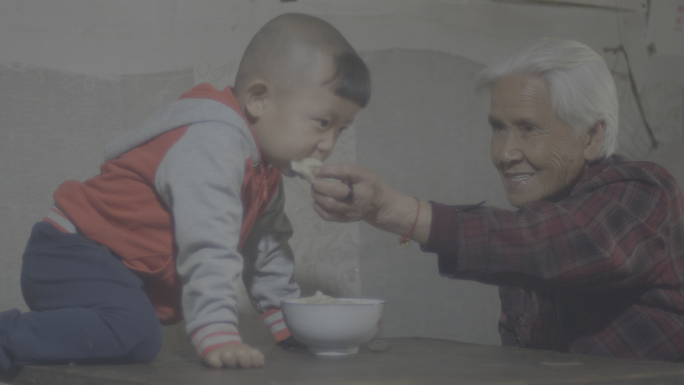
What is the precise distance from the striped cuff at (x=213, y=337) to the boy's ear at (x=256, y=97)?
0.42m

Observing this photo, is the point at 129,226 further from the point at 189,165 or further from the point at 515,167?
the point at 515,167

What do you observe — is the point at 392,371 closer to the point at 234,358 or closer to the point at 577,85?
the point at 234,358

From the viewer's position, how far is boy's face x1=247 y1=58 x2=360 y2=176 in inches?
44.2

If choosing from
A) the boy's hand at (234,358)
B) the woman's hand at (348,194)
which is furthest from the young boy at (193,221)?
the woman's hand at (348,194)

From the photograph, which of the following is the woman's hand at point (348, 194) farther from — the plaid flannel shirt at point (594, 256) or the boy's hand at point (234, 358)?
the boy's hand at point (234, 358)

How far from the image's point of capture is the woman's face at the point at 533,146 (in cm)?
134

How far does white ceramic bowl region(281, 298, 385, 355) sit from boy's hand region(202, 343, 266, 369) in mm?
131

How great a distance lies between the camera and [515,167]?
1392mm

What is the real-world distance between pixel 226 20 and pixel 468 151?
Answer: 0.84m

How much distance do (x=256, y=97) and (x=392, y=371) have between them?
591 millimetres

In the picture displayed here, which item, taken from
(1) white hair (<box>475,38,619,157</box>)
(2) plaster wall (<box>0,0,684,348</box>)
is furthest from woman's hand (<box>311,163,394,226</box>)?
(2) plaster wall (<box>0,0,684,348</box>)

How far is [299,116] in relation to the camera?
3.69ft

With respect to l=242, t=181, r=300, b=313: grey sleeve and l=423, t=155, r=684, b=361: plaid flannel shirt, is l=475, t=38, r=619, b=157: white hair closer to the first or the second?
l=423, t=155, r=684, b=361: plaid flannel shirt

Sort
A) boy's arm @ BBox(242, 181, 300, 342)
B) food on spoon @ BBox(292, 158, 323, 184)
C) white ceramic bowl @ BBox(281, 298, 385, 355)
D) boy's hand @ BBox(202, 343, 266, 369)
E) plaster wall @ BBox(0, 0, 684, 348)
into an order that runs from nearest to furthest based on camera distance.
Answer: boy's hand @ BBox(202, 343, 266, 369) < white ceramic bowl @ BBox(281, 298, 385, 355) < food on spoon @ BBox(292, 158, 323, 184) < boy's arm @ BBox(242, 181, 300, 342) < plaster wall @ BBox(0, 0, 684, 348)
